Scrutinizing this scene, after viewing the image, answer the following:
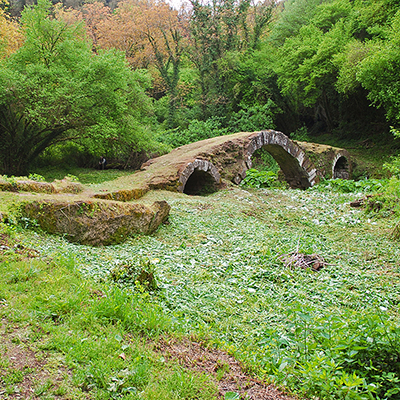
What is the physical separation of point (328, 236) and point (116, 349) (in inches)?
229

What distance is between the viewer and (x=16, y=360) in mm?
2066

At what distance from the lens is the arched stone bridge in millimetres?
10281

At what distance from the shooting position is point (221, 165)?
12633mm

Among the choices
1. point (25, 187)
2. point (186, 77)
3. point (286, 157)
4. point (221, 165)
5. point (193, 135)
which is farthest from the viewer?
point (186, 77)

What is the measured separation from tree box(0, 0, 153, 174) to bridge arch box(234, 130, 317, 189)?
Answer: 22.6 ft

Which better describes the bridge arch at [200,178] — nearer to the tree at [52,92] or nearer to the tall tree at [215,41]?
the tree at [52,92]

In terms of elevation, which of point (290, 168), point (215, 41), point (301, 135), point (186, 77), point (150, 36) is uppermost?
point (150, 36)

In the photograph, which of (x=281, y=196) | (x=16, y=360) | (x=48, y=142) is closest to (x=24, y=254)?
(x=16, y=360)

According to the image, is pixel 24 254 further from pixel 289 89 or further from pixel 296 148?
pixel 289 89

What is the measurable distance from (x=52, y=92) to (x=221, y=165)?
8.61m

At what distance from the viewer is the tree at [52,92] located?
1431cm

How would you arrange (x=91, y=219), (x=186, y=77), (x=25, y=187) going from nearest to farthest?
(x=91, y=219), (x=25, y=187), (x=186, y=77)

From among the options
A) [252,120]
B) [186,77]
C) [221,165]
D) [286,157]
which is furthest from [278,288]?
[186,77]

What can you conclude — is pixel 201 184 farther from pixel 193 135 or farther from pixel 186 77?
pixel 186 77
